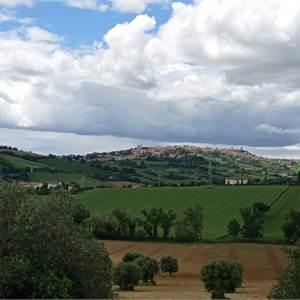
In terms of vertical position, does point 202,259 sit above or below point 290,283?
below

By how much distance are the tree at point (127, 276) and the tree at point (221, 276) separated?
9080 mm

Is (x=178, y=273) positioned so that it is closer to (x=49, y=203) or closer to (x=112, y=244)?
(x=112, y=244)

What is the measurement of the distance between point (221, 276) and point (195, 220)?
235ft

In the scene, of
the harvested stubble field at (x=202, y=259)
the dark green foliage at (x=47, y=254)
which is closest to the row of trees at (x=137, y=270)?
the harvested stubble field at (x=202, y=259)

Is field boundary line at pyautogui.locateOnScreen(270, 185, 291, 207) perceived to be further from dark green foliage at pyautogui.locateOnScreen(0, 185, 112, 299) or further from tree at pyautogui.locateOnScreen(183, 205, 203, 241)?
dark green foliage at pyautogui.locateOnScreen(0, 185, 112, 299)

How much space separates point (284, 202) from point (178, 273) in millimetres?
78464

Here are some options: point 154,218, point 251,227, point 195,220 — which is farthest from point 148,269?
point 154,218

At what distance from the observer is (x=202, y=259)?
340 ft

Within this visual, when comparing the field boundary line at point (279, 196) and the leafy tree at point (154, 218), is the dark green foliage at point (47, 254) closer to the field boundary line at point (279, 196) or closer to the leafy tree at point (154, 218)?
the leafy tree at point (154, 218)

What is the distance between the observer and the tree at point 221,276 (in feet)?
211

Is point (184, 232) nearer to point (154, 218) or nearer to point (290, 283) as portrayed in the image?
point (154, 218)

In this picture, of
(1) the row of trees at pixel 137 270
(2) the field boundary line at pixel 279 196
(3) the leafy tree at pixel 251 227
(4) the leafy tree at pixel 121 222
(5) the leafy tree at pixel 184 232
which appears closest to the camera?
(1) the row of trees at pixel 137 270

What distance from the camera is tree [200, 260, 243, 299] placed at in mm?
64312

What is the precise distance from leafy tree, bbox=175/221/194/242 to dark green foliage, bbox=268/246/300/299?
99490mm
